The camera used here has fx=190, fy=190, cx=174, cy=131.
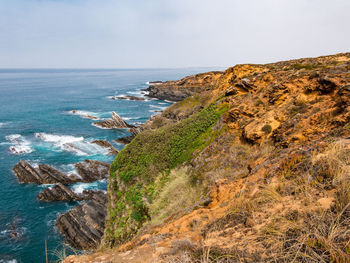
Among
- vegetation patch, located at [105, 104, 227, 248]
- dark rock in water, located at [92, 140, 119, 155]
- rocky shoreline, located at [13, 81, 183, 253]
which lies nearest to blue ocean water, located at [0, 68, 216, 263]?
rocky shoreline, located at [13, 81, 183, 253]

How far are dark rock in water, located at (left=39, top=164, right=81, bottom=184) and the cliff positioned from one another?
11.2 metres

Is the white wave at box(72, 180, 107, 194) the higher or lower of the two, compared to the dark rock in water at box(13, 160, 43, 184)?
lower

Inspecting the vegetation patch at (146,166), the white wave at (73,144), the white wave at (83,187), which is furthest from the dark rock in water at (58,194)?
the white wave at (73,144)

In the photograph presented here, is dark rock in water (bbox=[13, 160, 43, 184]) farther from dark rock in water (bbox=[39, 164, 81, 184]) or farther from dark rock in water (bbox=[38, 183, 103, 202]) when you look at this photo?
dark rock in water (bbox=[38, 183, 103, 202])

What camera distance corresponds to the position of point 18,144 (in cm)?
3659

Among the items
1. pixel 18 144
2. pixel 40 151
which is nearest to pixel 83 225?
pixel 40 151

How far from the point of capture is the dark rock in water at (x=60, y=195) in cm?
2314

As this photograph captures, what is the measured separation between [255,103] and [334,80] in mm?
5720

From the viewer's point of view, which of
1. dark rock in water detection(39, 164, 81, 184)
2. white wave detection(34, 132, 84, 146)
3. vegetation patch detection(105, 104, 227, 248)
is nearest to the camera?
vegetation patch detection(105, 104, 227, 248)

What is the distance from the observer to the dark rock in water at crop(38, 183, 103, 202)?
911 inches

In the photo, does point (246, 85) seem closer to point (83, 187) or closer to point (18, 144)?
point (83, 187)

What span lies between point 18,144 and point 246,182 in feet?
145

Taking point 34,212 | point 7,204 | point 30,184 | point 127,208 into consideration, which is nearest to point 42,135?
point 30,184

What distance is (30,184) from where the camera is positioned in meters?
25.6
